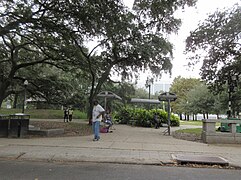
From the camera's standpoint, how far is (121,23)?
12352 millimetres

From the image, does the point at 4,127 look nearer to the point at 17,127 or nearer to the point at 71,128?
the point at 17,127

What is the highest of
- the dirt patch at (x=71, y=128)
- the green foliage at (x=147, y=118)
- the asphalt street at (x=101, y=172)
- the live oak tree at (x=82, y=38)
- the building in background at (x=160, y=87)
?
the building in background at (x=160, y=87)

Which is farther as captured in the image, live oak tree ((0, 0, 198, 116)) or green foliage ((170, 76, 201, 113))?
green foliage ((170, 76, 201, 113))

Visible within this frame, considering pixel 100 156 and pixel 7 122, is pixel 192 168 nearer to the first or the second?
pixel 100 156

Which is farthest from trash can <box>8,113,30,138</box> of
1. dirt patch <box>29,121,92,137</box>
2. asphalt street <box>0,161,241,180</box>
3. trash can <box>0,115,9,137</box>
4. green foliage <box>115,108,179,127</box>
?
green foliage <box>115,108,179,127</box>

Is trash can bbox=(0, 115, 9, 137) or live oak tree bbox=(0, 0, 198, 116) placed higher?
live oak tree bbox=(0, 0, 198, 116)

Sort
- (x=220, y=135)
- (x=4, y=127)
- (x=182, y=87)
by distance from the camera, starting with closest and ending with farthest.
→ 1. (x=220, y=135)
2. (x=4, y=127)
3. (x=182, y=87)

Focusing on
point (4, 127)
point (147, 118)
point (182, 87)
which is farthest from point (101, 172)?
point (182, 87)

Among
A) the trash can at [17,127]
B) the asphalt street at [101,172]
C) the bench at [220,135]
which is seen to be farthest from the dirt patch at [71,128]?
the asphalt street at [101,172]

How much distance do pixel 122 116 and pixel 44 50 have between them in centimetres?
1318

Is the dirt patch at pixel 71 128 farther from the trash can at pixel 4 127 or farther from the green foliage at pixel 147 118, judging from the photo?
the green foliage at pixel 147 118

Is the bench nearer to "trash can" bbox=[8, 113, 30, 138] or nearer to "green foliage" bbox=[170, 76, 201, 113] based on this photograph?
"trash can" bbox=[8, 113, 30, 138]

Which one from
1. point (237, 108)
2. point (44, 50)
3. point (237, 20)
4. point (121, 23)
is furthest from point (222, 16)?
point (237, 108)

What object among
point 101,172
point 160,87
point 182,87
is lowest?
point 101,172
